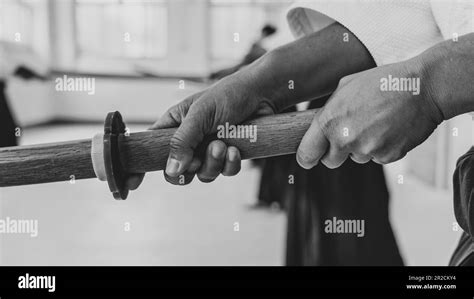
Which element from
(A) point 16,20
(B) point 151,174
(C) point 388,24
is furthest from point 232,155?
(A) point 16,20

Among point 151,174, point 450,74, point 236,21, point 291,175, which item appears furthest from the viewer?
point 236,21

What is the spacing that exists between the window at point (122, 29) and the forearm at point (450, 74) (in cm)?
539

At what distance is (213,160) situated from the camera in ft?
1.65

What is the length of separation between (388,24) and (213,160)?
0.24 meters

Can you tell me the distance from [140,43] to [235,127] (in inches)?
214

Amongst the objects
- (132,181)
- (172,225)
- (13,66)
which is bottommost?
(172,225)

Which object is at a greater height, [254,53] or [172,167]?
[254,53]

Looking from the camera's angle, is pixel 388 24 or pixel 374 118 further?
pixel 388 24

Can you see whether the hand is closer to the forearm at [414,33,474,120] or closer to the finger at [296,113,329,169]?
the finger at [296,113,329,169]

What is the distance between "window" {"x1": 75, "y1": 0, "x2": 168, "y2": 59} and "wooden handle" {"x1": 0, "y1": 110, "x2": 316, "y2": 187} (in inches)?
209

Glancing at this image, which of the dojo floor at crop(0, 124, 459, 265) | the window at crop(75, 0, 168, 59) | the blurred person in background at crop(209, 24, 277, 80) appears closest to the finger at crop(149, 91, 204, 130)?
the dojo floor at crop(0, 124, 459, 265)

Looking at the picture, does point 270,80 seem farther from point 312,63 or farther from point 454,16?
point 454,16

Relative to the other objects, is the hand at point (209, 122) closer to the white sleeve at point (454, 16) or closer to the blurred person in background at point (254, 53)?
the white sleeve at point (454, 16)

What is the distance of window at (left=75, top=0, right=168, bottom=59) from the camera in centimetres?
568
